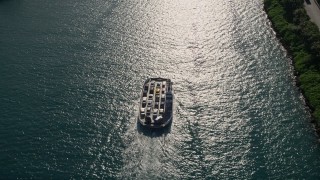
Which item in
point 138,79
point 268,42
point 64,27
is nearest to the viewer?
point 138,79

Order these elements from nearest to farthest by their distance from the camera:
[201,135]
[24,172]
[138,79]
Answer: [24,172], [201,135], [138,79]

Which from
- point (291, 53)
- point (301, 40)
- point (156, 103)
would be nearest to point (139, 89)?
point (156, 103)

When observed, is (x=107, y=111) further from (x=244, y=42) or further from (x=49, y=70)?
(x=244, y=42)

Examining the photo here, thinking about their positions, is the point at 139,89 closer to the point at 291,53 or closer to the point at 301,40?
the point at 291,53

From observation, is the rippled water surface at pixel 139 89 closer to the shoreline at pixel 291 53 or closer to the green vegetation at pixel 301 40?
the shoreline at pixel 291 53

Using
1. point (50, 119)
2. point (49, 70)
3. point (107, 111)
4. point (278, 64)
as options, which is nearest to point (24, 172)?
point (50, 119)

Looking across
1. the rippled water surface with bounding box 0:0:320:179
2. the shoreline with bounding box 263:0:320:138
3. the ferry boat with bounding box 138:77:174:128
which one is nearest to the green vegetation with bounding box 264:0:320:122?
the shoreline with bounding box 263:0:320:138
